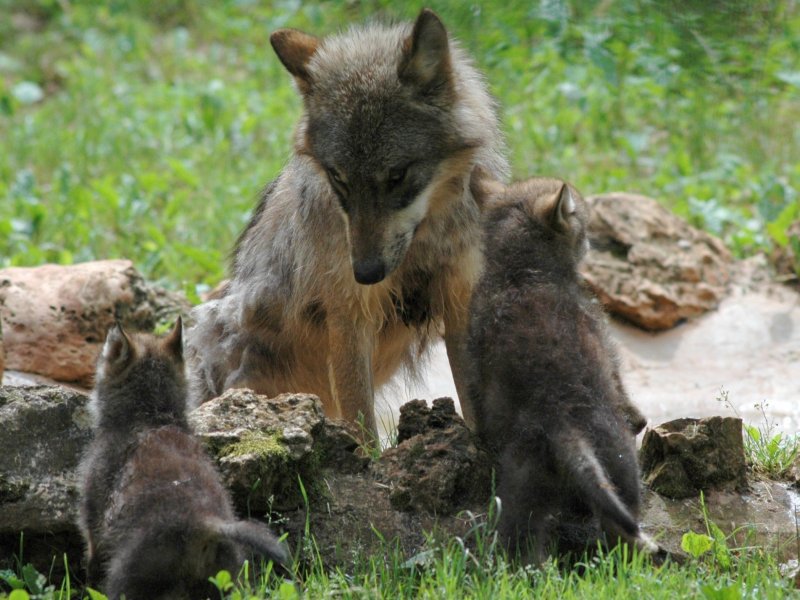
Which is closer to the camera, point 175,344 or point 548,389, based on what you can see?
point 548,389

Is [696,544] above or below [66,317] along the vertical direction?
below

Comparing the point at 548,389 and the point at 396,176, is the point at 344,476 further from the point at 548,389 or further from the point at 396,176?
the point at 396,176

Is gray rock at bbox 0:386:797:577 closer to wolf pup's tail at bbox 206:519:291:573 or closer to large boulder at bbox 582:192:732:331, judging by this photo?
wolf pup's tail at bbox 206:519:291:573

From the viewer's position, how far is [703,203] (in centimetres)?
1032

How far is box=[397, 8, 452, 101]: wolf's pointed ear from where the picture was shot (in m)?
5.63

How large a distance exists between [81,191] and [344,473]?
20.3ft

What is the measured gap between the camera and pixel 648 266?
29.3 ft

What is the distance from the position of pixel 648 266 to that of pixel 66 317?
14.6ft

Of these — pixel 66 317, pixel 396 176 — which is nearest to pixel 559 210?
pixel 396 176

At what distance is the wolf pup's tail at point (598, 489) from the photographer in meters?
4.39

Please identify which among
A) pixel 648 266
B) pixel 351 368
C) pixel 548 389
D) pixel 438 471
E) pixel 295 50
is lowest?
pixel 438 471

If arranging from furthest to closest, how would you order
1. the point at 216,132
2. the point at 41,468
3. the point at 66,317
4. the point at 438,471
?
1. the point at 216,132
2. the point at 66,317
3. the point at 438,471
4. the point at 41,468

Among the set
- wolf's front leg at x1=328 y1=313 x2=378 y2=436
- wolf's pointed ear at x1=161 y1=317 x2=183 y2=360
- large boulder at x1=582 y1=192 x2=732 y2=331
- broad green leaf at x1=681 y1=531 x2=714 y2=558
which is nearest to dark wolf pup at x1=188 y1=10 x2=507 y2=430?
wolf's front leg at x1=328 y1=313 x2=378 y2=436

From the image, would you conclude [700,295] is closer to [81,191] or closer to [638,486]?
[638,486]
